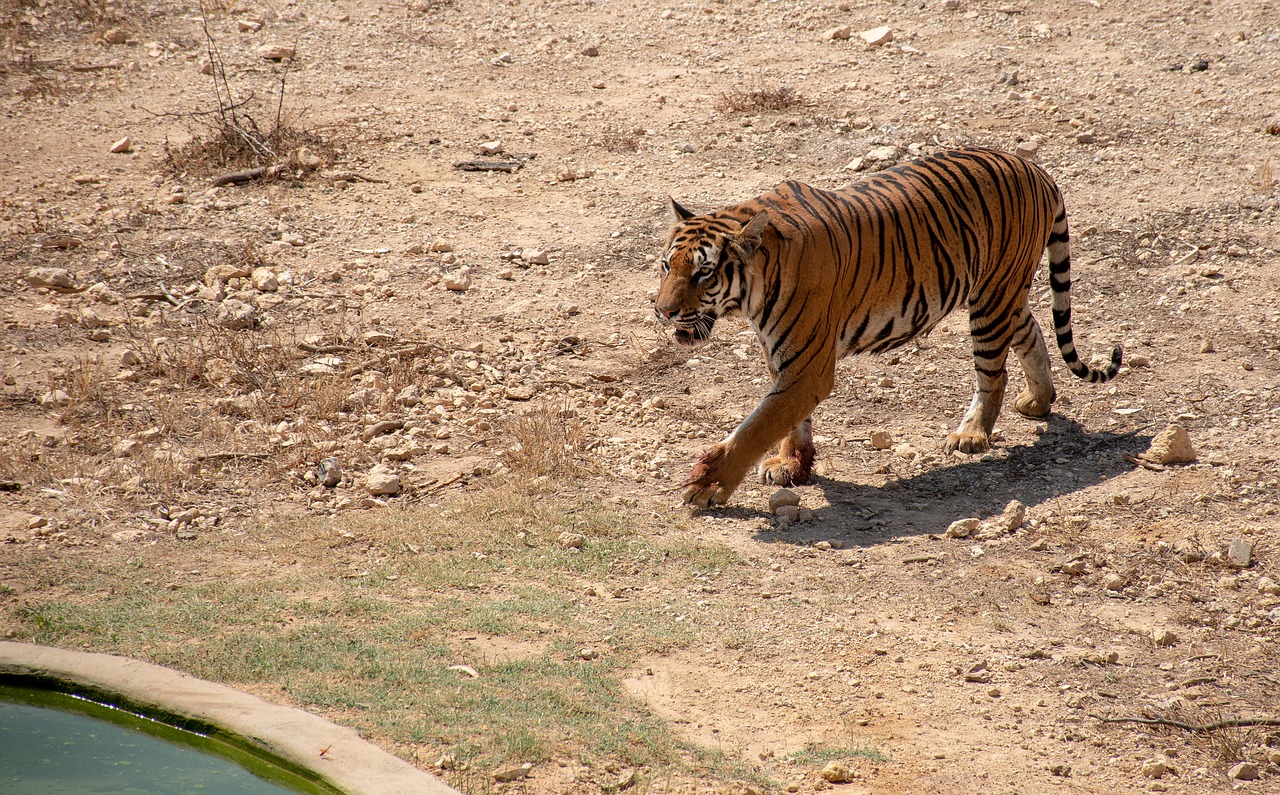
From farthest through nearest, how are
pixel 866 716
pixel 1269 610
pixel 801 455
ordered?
pixel 801 455 → pixel 1269 610 → pixel 866 716

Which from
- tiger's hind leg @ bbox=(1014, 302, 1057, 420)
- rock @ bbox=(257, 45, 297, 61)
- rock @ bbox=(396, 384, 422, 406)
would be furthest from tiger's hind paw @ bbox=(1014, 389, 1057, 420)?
rock @ bbox=(257, 45, 297, 61)

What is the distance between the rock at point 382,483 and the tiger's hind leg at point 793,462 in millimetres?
2036

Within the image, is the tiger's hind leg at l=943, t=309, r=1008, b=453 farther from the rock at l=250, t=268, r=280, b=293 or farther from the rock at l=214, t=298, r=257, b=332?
the rock at l=250, t=268, r=280, b=293

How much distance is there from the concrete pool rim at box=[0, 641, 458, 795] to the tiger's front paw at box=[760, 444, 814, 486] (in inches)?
122

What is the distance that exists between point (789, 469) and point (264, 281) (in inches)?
172

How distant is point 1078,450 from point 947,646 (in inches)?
88.7

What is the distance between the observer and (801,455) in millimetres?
6594

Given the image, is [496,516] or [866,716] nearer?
[866,716]

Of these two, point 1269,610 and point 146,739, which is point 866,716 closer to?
point 1269,610

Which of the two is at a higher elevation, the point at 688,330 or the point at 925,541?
the point at 688,330

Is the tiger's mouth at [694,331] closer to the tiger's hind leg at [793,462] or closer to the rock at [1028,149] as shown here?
the tiger's hind leg at [793,462]

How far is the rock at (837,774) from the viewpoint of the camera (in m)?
4.03

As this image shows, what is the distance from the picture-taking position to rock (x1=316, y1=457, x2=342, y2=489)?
21.4 feet


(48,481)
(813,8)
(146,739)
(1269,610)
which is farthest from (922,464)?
(813,8)
